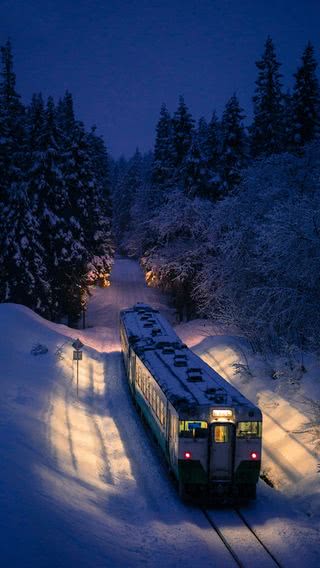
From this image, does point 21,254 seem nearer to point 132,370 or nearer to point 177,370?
point 132,370

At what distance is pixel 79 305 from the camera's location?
39.1 m

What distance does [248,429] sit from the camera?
13.4m

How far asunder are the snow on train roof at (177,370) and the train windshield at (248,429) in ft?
1.51

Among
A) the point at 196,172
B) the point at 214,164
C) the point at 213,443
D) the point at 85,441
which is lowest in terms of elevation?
the point at 85,441

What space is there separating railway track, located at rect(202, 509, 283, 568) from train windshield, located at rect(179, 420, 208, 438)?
1.83m

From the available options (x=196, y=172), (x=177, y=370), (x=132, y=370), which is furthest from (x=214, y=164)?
(x=177, y=370)

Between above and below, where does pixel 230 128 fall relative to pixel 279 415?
above

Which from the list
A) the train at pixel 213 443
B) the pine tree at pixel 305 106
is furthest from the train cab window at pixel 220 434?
the pine tree at pixel 305 106

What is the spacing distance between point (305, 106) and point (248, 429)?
2939 cm

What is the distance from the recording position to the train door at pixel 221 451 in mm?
13352

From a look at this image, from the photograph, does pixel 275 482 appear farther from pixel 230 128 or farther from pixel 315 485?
pixel 230 128

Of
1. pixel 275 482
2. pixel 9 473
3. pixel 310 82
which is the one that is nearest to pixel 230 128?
pixel 310 82

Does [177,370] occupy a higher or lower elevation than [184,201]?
lower

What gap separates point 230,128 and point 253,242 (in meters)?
16.8
